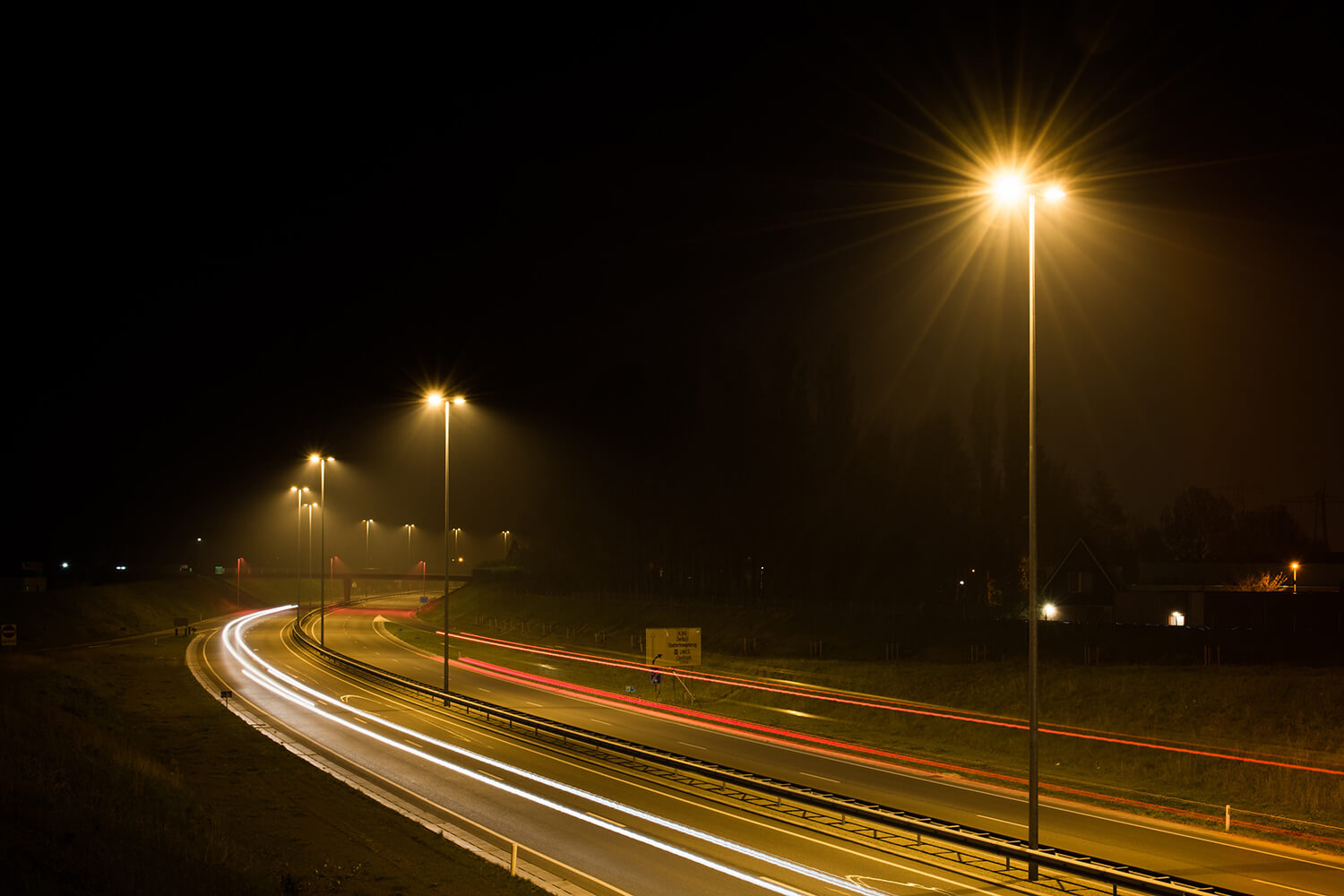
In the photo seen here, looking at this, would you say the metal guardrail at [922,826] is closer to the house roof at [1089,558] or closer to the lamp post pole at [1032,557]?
the lamp post pole at [1032,557]

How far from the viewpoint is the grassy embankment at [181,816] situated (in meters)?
12.7

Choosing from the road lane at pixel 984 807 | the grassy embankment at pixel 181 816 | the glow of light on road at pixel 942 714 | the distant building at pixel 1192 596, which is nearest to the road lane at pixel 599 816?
the grassy embankment at pixel 181 816

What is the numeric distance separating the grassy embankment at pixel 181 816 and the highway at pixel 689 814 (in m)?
2.11

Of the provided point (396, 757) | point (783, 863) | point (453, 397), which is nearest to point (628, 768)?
point (396, 757)

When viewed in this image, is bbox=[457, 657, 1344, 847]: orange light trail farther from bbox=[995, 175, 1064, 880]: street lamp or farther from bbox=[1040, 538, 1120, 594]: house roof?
bbox=[1040, 538, 1120, 594]: house roof

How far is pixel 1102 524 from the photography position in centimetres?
10806

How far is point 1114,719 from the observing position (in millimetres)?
34938

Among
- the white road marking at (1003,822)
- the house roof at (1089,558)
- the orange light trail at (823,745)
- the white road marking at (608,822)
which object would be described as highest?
the house roof at (1089,558)

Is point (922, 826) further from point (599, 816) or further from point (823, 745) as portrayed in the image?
point (823, 745)

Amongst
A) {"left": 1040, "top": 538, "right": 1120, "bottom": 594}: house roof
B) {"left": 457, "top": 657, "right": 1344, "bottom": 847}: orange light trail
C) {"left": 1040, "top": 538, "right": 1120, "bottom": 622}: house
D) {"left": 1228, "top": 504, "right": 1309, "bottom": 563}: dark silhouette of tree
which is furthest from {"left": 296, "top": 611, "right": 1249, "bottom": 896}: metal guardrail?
{"left": 1228, "top": 504, "right": 1309, "bottom": 563}: dark silhouette of tree

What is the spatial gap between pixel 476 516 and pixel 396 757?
3578 inches

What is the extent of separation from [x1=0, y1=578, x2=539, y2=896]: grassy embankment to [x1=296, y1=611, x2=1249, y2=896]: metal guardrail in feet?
25.1

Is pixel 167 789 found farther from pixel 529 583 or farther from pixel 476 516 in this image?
pixel 476 516

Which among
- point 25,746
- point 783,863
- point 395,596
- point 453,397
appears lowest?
point 395,596
